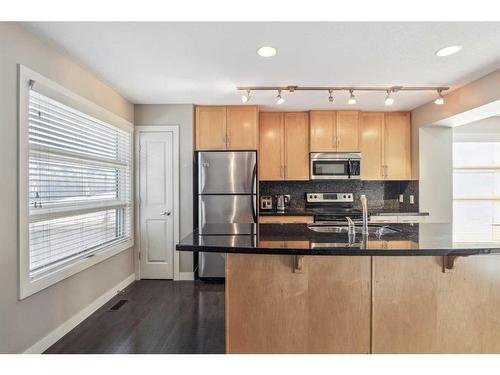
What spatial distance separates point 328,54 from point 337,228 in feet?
4.72

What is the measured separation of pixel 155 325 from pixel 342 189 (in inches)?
130

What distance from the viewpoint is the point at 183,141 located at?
3.93 meters

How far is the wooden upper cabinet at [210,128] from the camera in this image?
395 centimetres

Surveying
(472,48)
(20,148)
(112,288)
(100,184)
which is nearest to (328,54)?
(472,48)

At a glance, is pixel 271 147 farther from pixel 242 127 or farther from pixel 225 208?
pixel 225 208

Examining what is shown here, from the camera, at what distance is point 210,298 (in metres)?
3.26

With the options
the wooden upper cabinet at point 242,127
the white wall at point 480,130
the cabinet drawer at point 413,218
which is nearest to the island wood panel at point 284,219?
the wooden upper cabinet at point 242,127

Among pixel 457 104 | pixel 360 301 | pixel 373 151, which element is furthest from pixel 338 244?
pixel 373 151

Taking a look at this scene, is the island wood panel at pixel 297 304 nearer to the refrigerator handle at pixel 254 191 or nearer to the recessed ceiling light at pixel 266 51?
the recessed ceiling light at pixel 266 51

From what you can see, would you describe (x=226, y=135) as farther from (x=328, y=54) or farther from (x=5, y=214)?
(x=5, y=214)

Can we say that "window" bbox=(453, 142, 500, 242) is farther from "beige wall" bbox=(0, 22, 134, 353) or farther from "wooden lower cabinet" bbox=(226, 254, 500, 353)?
"beige wall" bbox=(0, 22, 134, 353)

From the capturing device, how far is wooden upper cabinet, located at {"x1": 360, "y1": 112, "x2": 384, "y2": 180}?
14.2 feet

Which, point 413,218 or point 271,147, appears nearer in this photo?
point 413,218

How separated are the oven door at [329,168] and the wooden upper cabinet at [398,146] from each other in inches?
26.3
